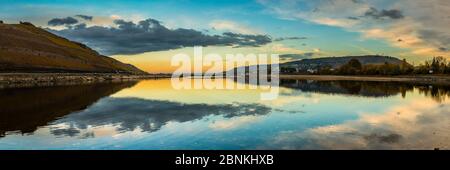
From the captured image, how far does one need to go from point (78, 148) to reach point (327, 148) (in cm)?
1252

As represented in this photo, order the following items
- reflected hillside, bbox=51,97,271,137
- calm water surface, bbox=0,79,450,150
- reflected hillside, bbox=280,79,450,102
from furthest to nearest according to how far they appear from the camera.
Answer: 1. reflected hillside, bbox=280,79,450,102
2. reflected hillside, bbox=51,97,271,137
3. calm water surface, bbox=0,79,450,150

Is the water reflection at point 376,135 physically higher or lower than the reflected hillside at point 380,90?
lower

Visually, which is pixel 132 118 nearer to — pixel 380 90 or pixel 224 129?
pixel 224 129

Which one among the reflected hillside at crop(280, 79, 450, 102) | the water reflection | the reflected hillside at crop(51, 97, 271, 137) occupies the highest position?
the reflected hillside at crop(280, 79, 450, 102)

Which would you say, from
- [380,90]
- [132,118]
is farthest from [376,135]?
[380,90]

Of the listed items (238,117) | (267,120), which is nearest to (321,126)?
(267,120)

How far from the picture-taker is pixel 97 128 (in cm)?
2705

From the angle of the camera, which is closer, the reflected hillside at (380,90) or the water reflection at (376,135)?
the water reflection at (376,135)

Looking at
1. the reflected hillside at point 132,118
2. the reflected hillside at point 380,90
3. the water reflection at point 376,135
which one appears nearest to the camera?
the water reflection at point 376,135

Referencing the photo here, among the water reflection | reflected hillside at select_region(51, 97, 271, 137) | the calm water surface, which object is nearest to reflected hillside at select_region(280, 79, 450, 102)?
the calm water surface

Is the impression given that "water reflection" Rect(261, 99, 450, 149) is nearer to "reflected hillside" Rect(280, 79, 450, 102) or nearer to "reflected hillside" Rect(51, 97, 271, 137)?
"reflected hillside" Rect(51, 97, 271, 137)

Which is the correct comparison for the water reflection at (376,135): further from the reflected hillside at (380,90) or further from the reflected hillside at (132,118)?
the reflected hillside at (380,90)

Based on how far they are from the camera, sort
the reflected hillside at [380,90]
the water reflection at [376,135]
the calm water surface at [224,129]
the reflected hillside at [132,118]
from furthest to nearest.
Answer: the reflected hillside at [380,90], the reflected hillside at [132,118], the calm water surface at [224,129], the water reflection at [376,135]

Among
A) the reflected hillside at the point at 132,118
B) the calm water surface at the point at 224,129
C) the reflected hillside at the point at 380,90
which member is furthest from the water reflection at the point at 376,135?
the reflected hillside at the point at 380,90
